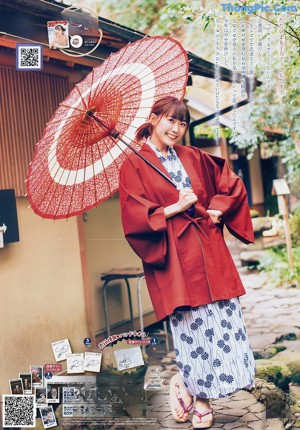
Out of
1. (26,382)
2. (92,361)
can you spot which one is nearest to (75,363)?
(92,361)

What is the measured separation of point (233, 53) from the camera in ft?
17.0

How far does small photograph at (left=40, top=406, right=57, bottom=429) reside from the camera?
5.36 m

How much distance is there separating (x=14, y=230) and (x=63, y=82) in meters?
1.27

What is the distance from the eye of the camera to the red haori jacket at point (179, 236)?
4.62m

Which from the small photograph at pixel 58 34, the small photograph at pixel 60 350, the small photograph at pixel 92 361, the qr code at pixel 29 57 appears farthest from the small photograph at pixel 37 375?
the small photograph at pixel 58 34

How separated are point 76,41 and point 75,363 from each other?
8.27ft

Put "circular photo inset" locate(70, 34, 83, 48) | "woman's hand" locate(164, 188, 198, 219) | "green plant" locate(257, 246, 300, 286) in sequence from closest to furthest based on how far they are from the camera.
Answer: "woman's hand" locate(164, 188, 198, 219)
"circular photo inset" locate(70, 34, 83, 48)
"green plant" locate(257, 246, 300, 286)

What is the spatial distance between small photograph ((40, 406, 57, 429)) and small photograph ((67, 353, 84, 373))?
34 cm

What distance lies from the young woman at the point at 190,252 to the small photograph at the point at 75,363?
969mm

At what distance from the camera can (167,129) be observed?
4.73m

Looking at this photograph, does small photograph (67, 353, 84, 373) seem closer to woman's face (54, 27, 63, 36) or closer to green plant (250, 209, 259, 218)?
green plant (250, 209, 259, 218)

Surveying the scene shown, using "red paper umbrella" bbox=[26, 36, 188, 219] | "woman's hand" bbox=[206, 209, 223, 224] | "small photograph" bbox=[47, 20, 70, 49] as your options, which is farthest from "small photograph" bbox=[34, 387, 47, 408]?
"small photograph" bbox=[47, 20, 70, 49]

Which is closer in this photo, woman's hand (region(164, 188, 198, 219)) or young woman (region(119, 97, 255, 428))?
woman's hand (region(164, 188, 198, 219))

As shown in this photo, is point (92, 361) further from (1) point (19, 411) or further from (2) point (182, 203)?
(2) point (182, 203)
